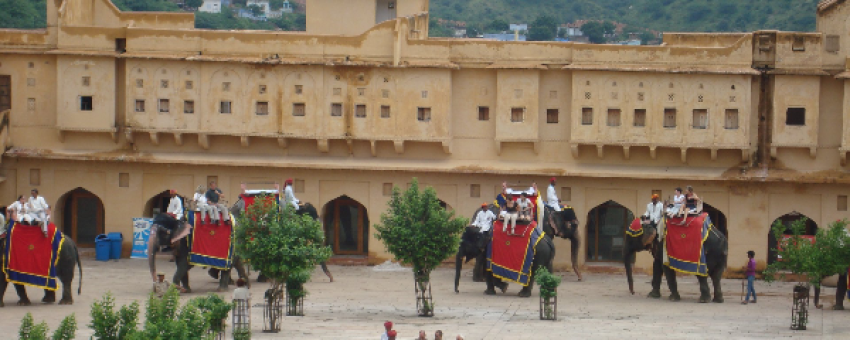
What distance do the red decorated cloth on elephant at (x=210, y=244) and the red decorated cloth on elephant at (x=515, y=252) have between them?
15.6ft

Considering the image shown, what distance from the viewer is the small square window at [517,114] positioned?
3266 centimetres

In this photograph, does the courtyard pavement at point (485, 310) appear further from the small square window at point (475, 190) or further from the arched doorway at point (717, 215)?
Answer: the small square window at point (475, 190)

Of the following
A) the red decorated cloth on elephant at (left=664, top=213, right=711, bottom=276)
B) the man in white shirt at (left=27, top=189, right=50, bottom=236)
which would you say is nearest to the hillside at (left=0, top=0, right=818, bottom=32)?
the man in white shirt at (left=27, top=189, right=50, bottom=236)

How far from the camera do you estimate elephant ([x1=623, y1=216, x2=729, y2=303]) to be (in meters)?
28.0

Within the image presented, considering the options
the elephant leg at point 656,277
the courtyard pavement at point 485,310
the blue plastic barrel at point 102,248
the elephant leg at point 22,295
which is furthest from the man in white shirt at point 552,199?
the elephant leg at point 22,295

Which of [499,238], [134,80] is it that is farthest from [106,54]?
[499,238]

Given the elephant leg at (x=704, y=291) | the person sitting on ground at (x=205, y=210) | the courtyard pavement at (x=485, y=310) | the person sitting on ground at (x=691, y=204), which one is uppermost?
the person sitting on ground at (x=691, y=204)

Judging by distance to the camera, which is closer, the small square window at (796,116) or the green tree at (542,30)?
the small square window at (796,116)

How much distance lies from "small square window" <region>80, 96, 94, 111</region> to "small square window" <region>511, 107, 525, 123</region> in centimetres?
892

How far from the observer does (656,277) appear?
2877 centimetres

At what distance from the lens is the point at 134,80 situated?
33438 mm

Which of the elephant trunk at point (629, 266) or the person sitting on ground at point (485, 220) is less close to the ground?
the person sitting on ground at point (485, 220)

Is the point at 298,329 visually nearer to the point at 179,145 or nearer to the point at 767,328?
the point at 767,328

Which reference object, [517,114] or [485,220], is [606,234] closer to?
[517,114]
